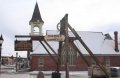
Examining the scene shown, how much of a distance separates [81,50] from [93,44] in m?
5.19

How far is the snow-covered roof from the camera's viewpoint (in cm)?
6406

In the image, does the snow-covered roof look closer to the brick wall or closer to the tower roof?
the brick wall

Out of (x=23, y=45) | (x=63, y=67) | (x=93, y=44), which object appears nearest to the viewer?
(x=23, y=45)

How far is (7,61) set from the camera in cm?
14712

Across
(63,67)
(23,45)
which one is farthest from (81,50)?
(23,45)

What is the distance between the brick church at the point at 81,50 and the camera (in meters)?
62.9

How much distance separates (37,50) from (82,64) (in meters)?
8.44

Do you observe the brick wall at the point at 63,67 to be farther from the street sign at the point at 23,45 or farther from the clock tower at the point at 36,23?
the street sign at the point at 23,45

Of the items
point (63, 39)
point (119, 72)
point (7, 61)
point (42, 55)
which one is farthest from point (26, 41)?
point (7, 61)

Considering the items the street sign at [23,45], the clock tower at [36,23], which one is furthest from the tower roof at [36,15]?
the street sign at [23,45]

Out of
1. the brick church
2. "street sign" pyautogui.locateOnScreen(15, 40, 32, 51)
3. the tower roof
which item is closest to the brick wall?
the brick church

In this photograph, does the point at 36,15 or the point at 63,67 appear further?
the point at 36,15

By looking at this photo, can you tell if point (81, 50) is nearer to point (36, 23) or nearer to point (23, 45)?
point (36, 23)

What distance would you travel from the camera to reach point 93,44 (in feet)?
224
